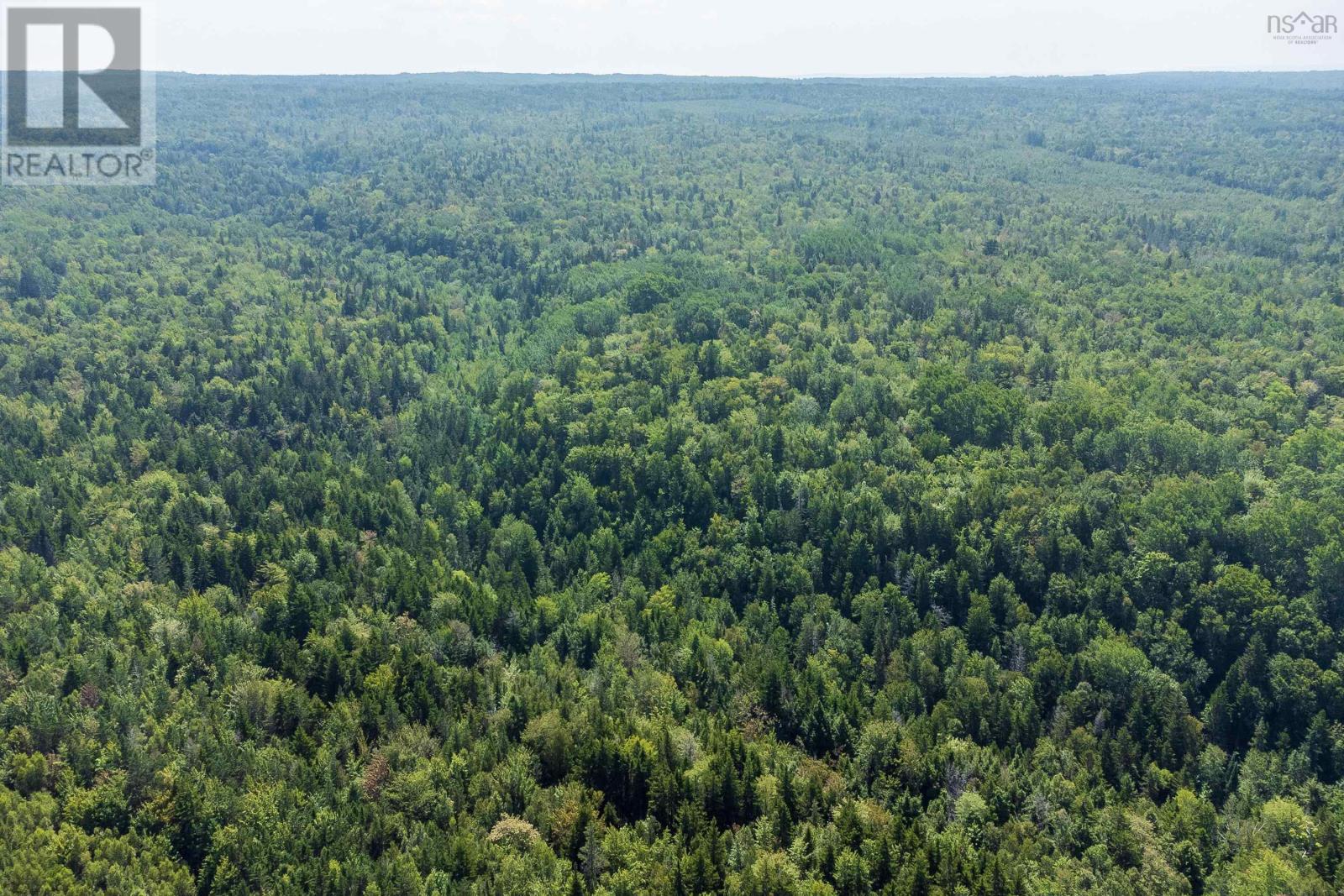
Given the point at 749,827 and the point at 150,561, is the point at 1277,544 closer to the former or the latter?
the point at 749,827

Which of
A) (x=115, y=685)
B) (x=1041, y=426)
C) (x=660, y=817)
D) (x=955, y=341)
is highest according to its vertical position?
(x=955, y=341)

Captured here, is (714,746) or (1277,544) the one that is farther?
(1277,544)

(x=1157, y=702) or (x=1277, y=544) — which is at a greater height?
(x=1277, y=544)

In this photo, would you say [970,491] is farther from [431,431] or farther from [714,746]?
[431,431]

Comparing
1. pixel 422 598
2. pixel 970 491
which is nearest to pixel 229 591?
pixel 422 598

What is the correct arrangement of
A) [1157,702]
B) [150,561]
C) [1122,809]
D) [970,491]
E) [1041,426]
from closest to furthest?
1. [1122,809]
2. [1157,702]
3. [150,561]
4. [970,491]
5. [1041,426]

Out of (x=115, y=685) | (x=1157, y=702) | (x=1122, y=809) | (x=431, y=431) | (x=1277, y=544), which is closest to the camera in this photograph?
(x=1122, y=809)
